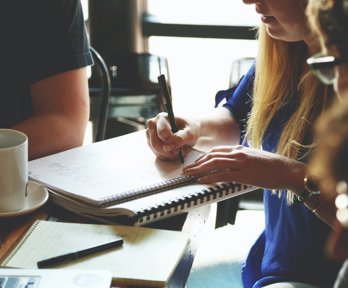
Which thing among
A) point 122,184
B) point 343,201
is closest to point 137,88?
point 122,184

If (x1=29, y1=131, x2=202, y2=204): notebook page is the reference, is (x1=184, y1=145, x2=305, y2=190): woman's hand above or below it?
above

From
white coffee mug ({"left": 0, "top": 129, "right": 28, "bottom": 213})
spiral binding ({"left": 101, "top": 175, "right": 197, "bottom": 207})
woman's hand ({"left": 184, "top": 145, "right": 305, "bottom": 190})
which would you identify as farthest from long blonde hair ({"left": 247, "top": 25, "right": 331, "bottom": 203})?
white coffee mug ({"left": 0, "top": 129, "right": 28, "bottom": 213})

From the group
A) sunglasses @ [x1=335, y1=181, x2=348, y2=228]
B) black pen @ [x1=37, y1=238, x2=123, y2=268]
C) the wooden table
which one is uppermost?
sunglasses @ [x1=335, y1=181, x2=348, y2=228]

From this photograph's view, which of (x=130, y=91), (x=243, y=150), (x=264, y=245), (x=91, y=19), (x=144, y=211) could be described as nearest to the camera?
(x=144, y=211)

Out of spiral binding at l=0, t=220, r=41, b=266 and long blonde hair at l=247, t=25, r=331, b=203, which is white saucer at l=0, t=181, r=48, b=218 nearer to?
spiral binding at l=0, t=220, r=41, b=266

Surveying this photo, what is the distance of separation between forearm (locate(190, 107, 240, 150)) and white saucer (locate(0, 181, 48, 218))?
1.25ft

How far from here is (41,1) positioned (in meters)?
1.44

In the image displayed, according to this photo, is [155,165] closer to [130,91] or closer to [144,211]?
[144,211]

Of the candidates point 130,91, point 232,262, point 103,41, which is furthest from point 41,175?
point 103,41

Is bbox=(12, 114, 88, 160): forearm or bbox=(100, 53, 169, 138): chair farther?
bbox=(100, 53, 169, 138): chair

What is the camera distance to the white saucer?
1.00 m

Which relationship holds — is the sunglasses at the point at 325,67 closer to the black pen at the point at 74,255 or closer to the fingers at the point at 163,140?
the black pen at the point at 74,255

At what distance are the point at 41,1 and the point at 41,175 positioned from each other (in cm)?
52

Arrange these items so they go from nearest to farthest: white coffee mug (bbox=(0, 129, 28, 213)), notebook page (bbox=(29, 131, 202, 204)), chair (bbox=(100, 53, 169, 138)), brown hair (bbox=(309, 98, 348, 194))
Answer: brown hair (bbox=(309, 98, 348, 194))
white coffee mug (bbox=(0, 129, 28, 213))
notebook page (bbox=(29, 131, 202, 204))
chair (bbox=(100, 53, 169, 138))
